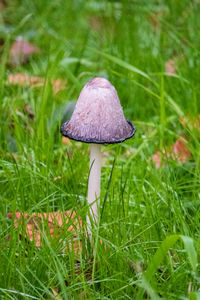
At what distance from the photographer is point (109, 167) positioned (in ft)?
9.24

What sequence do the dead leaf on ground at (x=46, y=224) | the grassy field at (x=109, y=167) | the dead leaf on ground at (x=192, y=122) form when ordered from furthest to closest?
the dead leaf on ground at (x=192, y=122) < the dead leaf on ground at (x=46, y=224) < the grassy field at (x=109, y=167)

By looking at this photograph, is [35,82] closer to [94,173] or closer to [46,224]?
[94,173]

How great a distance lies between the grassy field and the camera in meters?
1.82

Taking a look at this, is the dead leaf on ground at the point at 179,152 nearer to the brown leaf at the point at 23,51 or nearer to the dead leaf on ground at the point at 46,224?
the dead leaf on ground at the point at 46,224

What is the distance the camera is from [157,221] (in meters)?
2.00

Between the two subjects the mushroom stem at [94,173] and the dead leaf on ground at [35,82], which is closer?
the mushroom stem at [94,173]

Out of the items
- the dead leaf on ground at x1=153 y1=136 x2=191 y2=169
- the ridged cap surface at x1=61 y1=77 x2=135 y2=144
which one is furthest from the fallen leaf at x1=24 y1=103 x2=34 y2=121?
the ridged cap surface at x1=61 y1=77 x2=135 y2=144

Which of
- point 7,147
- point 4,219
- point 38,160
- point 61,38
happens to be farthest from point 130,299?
point 61,38

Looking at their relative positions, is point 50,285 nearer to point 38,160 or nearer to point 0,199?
point 0,199

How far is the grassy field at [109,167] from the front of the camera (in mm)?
1820

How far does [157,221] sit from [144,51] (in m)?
2.07

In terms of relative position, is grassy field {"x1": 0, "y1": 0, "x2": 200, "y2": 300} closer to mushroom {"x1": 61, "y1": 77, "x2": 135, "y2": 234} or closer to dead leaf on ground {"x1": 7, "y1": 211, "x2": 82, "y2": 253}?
dead leaf on ground {"x1": 7, "y1": 211, "x2": 82, "y2": 253}

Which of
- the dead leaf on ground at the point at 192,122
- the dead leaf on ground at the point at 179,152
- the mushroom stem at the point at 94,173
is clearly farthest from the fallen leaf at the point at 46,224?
the dead leaf on ground at the point at 192,122

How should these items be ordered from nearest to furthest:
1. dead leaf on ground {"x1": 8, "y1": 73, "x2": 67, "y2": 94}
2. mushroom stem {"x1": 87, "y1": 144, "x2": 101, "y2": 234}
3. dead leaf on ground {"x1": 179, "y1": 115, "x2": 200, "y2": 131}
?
mushroom stem {"x1": 87, "y1": 144, "x2": 101, "y2": 234} < dead leaf on ground {"x1": 179, "y1": 115, "x2": 200, "y2": 131} < dead leaf on ground {"x1": 8, "y1": 73, "x2": 67, "y2": 94}
